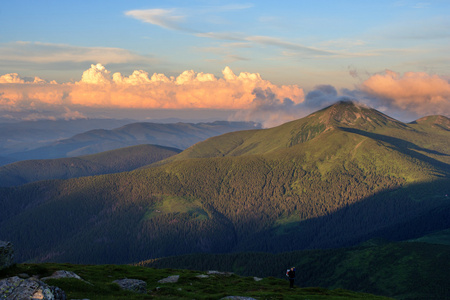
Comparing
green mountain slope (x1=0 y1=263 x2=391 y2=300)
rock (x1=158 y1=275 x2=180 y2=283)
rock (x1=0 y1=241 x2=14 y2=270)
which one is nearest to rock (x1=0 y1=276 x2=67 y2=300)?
green mountain slope (x1=0 y1=263 x2=391 y2=300)

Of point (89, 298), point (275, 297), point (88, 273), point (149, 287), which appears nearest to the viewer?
point (89, 298)

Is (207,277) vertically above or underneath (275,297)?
underneath

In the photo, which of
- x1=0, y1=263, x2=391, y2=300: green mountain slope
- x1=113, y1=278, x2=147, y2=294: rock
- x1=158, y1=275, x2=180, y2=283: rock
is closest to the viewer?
x1=0, y1=263, x2=391, y2=300: green mountain slope

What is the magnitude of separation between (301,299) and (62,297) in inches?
1695

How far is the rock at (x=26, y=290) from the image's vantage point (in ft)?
167

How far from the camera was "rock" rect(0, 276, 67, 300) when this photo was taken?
50.8 meters

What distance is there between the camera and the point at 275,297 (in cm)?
7312

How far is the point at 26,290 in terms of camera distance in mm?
51281

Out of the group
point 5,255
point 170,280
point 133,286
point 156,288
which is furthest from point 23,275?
point 170,280

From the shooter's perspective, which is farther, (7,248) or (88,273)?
(88,273)

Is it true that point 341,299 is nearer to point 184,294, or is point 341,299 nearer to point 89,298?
point 184,294

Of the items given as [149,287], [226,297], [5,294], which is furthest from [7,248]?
[226,297]

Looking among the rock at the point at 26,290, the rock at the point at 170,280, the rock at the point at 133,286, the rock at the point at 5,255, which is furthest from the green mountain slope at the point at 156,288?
the rock at the point at 26,290

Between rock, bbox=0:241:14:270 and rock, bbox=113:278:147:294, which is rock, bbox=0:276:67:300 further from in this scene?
rock, bbox=113:278:147:294
